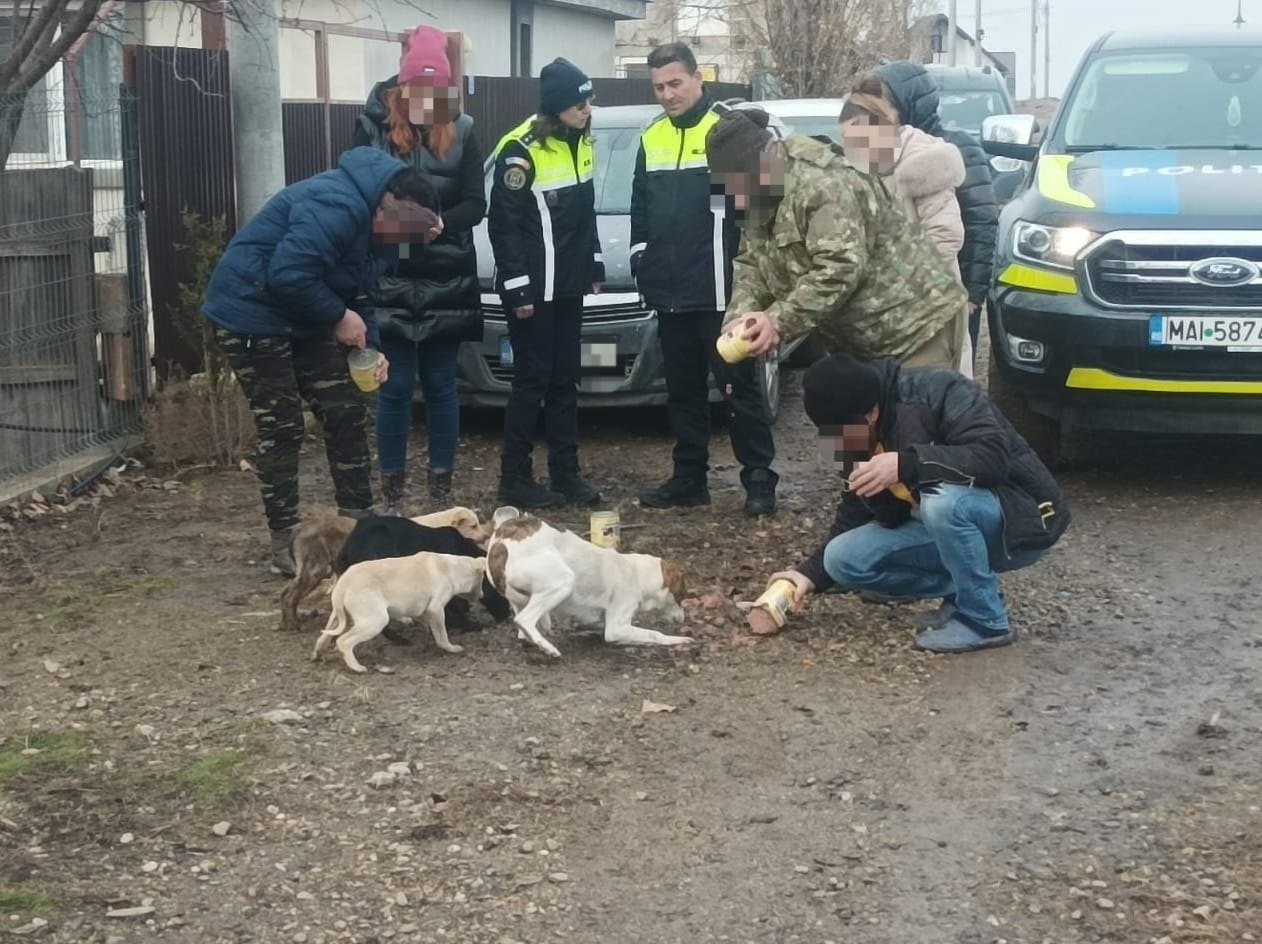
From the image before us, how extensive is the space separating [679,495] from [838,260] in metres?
1.94

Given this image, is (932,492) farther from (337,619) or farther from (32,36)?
(32,36)

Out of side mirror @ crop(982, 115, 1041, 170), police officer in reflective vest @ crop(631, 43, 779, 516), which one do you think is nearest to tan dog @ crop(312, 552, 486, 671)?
police officer in reflective vest @ crop(631, 43, 779, 516)

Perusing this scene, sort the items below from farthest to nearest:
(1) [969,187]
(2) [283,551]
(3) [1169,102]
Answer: (3) [1169,102]
(1) [969,187]
(2) [283,551]

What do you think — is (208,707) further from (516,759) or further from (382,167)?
(382,167)

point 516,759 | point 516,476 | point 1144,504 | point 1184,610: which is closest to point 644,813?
point 516,759

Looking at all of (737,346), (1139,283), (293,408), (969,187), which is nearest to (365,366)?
(293,408)

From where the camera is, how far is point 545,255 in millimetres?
7691

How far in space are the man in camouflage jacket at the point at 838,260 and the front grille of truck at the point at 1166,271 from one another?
4.94 ft

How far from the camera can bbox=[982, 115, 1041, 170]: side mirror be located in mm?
9250

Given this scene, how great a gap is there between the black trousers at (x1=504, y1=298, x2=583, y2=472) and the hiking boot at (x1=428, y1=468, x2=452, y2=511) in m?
0.36

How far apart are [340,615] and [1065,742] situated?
2244 millimetres

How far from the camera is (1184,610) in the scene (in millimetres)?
6477

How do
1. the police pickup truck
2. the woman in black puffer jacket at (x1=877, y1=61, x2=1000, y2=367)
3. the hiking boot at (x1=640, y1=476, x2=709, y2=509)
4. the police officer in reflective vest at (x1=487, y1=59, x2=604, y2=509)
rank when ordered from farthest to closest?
1. the woman in black puffer jacket at (x1=877, y1=61, x2=1000, y2=367)
2. the hiking boot at (x1=640, y1=476, x2=709, y2=509)
3. the police pickup truck
4. the police officer in reflective vest at (x1=487, y1=59, x2=604, y2=509)

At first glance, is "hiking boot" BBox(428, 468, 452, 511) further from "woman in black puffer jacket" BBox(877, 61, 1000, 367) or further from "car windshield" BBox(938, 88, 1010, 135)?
"car windshield" BBox(938, 88, 1010, 135)
